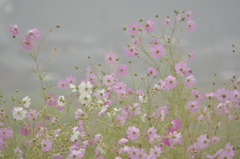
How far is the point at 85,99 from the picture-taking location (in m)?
2.17

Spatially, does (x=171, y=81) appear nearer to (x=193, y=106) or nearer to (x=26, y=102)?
(x=193, y=106)

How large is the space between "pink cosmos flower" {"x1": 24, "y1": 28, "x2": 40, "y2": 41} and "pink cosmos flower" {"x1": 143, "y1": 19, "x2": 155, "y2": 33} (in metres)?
0.95

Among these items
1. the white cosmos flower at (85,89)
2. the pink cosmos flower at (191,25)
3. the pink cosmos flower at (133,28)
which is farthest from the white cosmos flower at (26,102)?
the pink cosmos flower at (191,25)

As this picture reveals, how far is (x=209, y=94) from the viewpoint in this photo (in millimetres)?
2348

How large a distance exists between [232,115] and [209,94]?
33cm

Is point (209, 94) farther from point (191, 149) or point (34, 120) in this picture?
point (34, 120)

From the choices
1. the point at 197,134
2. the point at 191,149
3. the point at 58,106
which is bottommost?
the point at 58,106

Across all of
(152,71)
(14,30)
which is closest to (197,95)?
(152,71)

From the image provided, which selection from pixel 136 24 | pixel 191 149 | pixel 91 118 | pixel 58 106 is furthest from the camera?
pixel 136 24

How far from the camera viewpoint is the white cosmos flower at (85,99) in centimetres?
214

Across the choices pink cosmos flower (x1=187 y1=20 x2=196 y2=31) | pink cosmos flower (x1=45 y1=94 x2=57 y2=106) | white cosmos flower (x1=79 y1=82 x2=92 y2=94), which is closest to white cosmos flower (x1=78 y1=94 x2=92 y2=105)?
white cosmos flower (x1=79 y1=82 x2=92 y2=94)

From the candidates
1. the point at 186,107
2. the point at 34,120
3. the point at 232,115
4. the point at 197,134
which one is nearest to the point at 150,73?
the point at 186,107

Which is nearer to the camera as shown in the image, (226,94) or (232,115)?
(226,94)

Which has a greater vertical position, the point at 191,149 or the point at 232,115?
the point at 232,115
